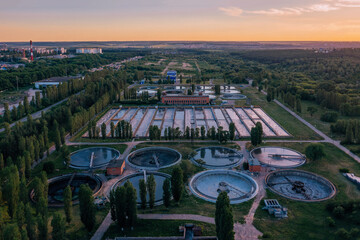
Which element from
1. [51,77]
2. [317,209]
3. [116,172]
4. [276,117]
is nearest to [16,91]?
[51,77]

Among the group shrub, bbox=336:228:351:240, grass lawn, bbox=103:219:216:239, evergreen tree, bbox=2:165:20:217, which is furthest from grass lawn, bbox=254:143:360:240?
evergreen tree, bbox=2:165:20:217

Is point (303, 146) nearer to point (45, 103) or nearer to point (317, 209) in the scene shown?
point (317, 209)

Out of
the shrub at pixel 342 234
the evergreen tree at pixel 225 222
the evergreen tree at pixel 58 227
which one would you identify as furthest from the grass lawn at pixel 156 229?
the shrub at pixel 342 234

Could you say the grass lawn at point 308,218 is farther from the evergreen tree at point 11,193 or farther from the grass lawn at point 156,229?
the evergreen tree at point 11,193

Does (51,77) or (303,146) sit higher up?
(51,77)

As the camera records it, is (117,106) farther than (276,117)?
Yes

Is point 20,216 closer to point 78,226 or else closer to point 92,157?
point 78,226

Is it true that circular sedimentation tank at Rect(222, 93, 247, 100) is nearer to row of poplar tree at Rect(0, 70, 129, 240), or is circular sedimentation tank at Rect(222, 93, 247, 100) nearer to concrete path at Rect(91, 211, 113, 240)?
row of poplar tree at Rect(0, 70, 129, 240)
